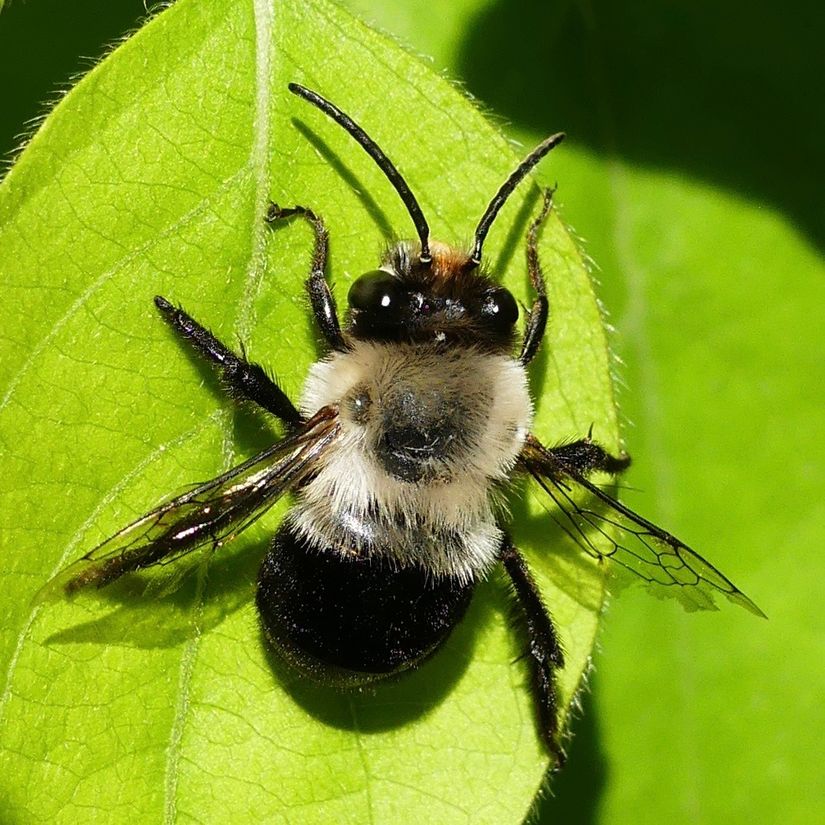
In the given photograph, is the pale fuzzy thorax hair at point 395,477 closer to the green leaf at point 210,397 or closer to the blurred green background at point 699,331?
the green leaf at point 210,397

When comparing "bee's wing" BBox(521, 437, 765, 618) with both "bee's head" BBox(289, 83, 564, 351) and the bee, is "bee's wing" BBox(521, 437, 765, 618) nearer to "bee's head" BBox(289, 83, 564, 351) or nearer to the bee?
the bee

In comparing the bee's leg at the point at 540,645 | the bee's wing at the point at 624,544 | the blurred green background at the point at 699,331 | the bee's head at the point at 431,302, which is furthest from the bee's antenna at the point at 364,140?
the blurred green background at the point at 699,331

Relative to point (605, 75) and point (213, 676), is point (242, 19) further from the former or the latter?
point (605, 75)

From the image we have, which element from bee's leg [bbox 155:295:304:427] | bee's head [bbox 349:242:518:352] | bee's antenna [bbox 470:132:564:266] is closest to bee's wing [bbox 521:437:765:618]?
bee's head [bbox 349:242:518:352]

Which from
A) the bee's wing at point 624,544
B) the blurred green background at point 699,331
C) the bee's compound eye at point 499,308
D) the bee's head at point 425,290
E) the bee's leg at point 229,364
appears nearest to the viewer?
the bee's leg at point 229,364

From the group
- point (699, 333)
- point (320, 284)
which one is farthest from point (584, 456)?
point (699, 333)

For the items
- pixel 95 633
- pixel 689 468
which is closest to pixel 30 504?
pixel 95 633

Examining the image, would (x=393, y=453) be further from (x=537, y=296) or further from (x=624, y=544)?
(x=624, y=544)
